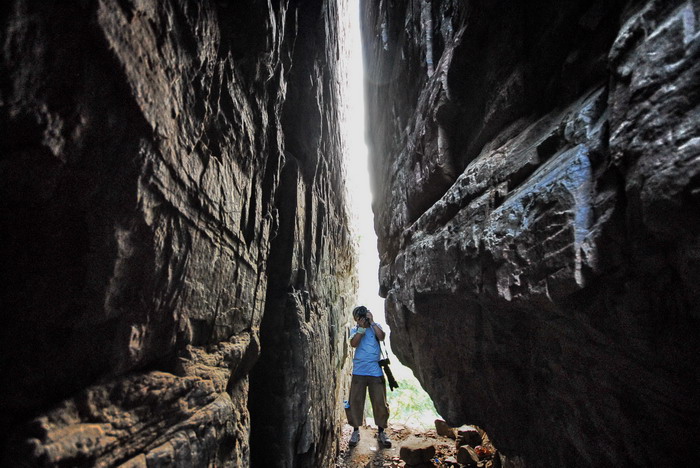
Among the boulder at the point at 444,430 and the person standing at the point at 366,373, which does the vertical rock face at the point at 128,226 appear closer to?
the person standing at the point at 366,373

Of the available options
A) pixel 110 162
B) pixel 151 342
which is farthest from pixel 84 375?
pixel 110 162

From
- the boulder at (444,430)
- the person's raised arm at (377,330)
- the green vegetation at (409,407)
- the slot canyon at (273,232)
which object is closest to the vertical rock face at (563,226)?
the slot canyon at (273,232)

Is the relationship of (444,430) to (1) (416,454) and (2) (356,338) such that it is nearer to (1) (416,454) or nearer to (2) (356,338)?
(1) (416,454)

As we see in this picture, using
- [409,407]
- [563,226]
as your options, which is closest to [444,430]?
[409,407]

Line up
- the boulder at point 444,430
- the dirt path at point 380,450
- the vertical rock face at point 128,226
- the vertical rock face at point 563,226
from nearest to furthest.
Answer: the vertical rock face at point 128,226, the vertical rock face at point 563,226, the dirt path at point 380,450, the boulder at point 444,430

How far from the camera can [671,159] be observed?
4.32ft

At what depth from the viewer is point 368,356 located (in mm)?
6070

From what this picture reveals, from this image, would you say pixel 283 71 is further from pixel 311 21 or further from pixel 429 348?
pixel 429 348

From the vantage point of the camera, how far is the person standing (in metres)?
5.96

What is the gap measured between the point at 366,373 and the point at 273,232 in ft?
12.4

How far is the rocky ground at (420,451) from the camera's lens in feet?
16.9

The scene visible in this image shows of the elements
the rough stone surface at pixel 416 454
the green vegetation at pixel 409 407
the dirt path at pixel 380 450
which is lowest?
the green vegetation at pixel 409 407

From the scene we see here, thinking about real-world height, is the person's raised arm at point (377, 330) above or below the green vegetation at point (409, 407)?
above

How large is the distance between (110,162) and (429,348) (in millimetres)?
4644
